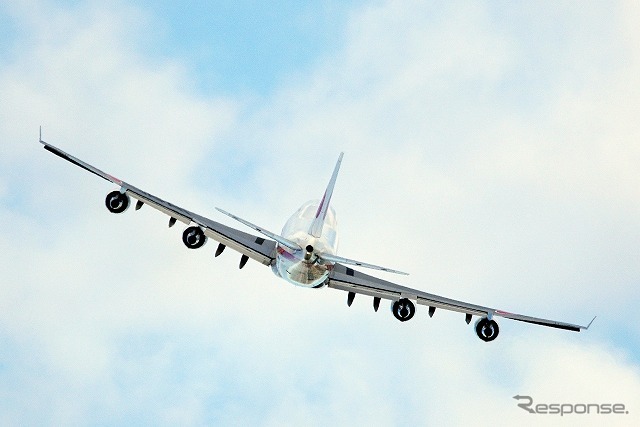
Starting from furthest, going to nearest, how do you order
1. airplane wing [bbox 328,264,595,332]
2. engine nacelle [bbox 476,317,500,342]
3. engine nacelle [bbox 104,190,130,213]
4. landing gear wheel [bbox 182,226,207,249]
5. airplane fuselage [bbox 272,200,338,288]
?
engine nacelle [bbox 476,317,500,342] < airplane wing [bbox 328,264,595,332] < engine nacelle [bbox 104,190,130,213] < landing gear wheel [bbox 182,226,207,249] < airplane fuselage [bbox 272,200,338,288]

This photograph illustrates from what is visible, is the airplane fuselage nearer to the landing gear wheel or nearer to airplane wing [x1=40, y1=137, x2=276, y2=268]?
airplane wing [x1=40, y1=137, x2=276, y2=268]

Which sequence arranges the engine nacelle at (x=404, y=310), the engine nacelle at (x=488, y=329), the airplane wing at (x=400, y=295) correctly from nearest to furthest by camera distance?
the engine nacelle at (x=404, y=310)
the airplane wing at (x=400, y=295)
the engine nacelle at (x=488, y=329)

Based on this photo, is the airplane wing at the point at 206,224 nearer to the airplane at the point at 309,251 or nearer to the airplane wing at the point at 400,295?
the airplane at the point at 309,251

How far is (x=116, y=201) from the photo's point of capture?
60656 millimetres

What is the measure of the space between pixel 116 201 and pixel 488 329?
25713 millimetres

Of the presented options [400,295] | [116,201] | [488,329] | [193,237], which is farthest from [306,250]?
[488,329]

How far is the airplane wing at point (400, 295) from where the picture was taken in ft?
213

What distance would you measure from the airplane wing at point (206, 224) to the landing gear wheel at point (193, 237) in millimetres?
458

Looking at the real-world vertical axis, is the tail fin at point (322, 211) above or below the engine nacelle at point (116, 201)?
above

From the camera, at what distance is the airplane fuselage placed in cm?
5706

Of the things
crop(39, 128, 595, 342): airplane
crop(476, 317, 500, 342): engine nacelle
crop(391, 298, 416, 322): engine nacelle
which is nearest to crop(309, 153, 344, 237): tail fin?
crop(39, 128, 595, 342): airplane

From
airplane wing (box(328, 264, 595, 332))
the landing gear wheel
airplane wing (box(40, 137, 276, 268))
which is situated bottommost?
the landing gear wheel

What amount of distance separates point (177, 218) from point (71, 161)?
7.31 meters

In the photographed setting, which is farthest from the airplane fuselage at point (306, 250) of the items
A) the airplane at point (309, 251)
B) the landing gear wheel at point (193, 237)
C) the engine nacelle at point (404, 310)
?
the engine nacelle at point (404, 310)
